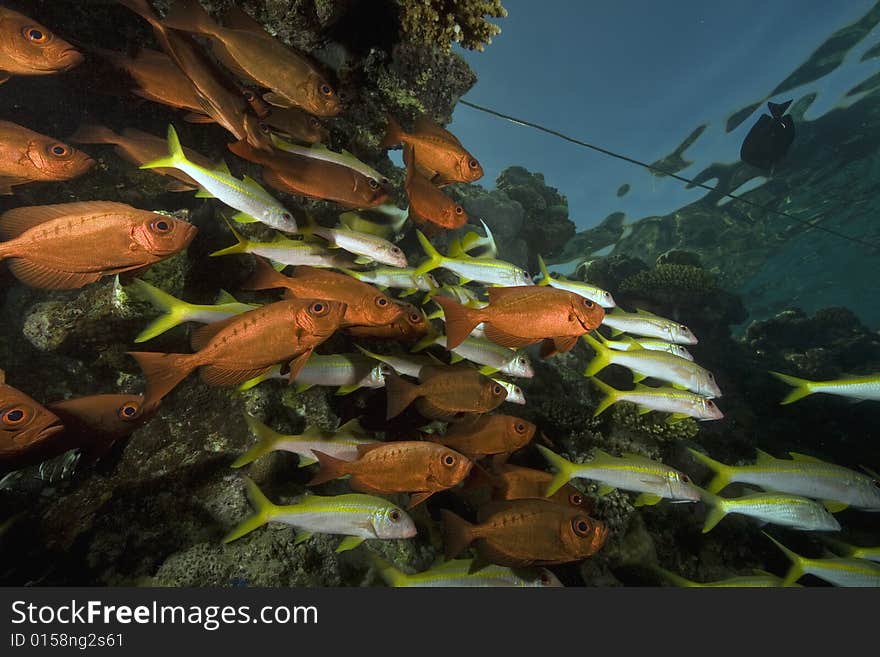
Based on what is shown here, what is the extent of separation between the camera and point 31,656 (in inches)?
95.5

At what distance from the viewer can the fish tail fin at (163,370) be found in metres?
2.24

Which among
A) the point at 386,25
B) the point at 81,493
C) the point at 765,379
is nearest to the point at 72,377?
the point at 81,493

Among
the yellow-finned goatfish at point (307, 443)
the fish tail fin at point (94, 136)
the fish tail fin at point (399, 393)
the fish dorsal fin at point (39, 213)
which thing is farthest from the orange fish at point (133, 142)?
the fish tail fin at point (399, 393)

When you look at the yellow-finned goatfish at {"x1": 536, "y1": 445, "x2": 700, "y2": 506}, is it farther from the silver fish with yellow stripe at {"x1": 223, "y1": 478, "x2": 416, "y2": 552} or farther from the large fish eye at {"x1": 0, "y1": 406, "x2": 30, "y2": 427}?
the large fish eye at {"x1": 0, "y1": 406, "x2": 30, "y2": 427}

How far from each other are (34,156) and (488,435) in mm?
3666

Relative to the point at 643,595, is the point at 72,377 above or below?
above

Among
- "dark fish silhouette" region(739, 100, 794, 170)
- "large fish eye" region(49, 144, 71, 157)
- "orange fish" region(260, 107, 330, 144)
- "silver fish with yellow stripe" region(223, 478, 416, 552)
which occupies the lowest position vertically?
"silver fish with yellow stripe" region(223, 478, 416, 552)

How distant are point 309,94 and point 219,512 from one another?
3.50 m

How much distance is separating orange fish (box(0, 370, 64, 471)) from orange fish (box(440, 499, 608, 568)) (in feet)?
8.08

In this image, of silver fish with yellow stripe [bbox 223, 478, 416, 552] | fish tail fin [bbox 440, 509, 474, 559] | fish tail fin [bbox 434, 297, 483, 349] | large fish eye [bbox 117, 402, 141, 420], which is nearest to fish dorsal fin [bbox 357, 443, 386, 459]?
silver fish with yellow stripe [bbox 223, 478, 416, 552]

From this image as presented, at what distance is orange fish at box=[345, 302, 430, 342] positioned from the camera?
344 cm

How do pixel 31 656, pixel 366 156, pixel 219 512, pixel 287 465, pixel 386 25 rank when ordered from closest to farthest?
pixel 31 656
pixel 219 512
pixel 287 465
pixel 386 25
pixel 366 156

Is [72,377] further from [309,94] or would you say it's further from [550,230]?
[550,230]

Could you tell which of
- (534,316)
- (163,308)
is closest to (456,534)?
(534,316)
